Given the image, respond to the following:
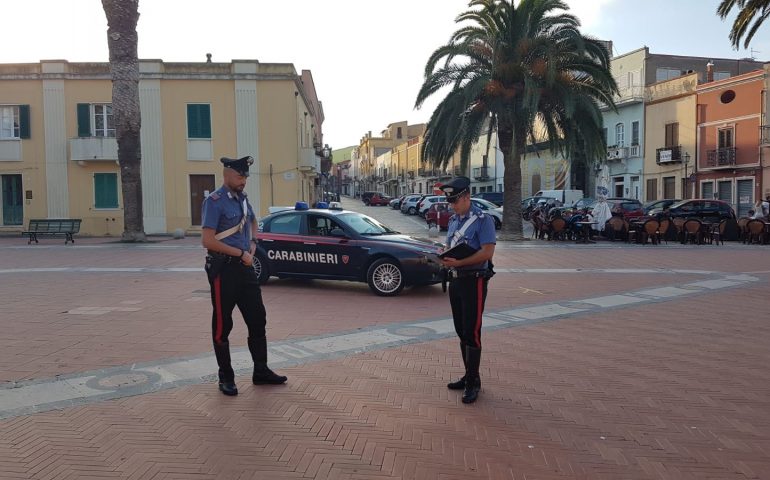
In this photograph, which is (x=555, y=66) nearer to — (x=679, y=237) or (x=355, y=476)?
(x=679, y=237)

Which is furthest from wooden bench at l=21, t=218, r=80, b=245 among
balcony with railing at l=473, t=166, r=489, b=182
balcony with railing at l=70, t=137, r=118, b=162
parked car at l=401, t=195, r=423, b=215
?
balcony with railing at l=473, t=166, r=489, b=182

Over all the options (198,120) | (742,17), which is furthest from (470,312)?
(198,120)

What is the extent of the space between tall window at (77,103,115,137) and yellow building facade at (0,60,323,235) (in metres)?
0.04

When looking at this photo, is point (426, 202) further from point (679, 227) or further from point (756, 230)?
point (756, 230)

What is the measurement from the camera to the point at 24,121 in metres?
27.9

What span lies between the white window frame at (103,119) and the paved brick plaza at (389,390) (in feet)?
63.2

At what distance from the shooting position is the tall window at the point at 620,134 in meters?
42.5

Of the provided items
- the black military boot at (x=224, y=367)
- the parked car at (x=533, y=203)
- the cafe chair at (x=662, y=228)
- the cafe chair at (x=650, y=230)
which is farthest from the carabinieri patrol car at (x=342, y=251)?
the parked car at (x=533, y=203)

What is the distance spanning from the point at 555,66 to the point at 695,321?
12.7 meters

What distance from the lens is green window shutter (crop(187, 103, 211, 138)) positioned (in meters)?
28.2

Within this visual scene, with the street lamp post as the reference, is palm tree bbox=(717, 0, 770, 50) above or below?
above

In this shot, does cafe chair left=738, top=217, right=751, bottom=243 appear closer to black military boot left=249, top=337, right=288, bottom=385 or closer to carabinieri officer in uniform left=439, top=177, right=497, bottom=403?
carabinieri officer in uniform left=439, top=177, right=497, bottom=403

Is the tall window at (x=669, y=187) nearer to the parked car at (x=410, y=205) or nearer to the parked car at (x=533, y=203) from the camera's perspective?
the parked car at (x=533, y=203)

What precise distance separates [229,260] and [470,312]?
2074 millimetres
